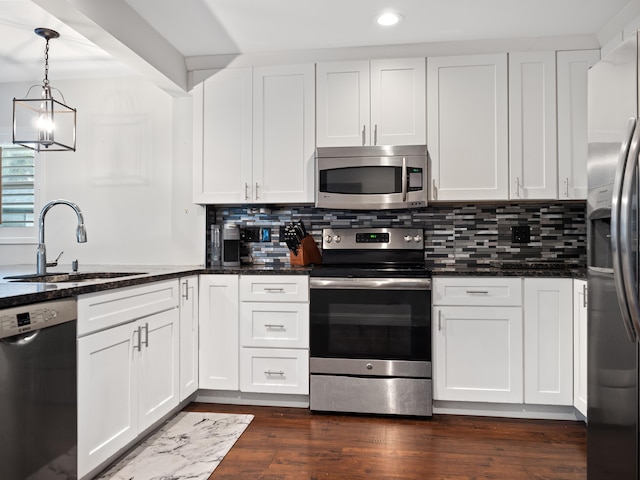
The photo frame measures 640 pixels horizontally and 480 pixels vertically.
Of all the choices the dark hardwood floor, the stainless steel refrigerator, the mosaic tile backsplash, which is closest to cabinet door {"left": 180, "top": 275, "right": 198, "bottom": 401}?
the dark hardwood floor

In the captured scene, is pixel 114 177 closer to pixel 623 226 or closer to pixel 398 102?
pixel 398 102

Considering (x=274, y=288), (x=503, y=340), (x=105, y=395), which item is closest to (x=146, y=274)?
(x=105, y=395)

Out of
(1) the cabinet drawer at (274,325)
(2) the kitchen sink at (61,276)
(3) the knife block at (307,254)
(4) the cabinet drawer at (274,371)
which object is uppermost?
(3) the knife block at (307,254)

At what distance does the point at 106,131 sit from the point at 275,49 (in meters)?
1.45

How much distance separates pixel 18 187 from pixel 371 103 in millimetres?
2788

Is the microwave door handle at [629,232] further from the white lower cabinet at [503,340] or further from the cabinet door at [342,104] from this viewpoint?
the cabinet door at [342,104]

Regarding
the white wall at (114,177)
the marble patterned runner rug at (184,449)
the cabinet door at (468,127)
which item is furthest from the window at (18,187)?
the cabinet door at (468,127)

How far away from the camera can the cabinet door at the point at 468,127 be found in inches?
115

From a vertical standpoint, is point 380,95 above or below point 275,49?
below

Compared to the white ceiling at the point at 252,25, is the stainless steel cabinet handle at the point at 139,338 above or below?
below

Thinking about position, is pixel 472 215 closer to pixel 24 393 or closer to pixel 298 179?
pixel 298 179

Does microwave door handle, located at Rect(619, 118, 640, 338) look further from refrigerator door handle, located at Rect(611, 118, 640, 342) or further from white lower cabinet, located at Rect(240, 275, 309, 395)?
white lower cabinet, located at Rect(240, 275, 309, 395)

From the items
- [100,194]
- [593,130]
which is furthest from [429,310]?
[100,194]

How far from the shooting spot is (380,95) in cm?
300
